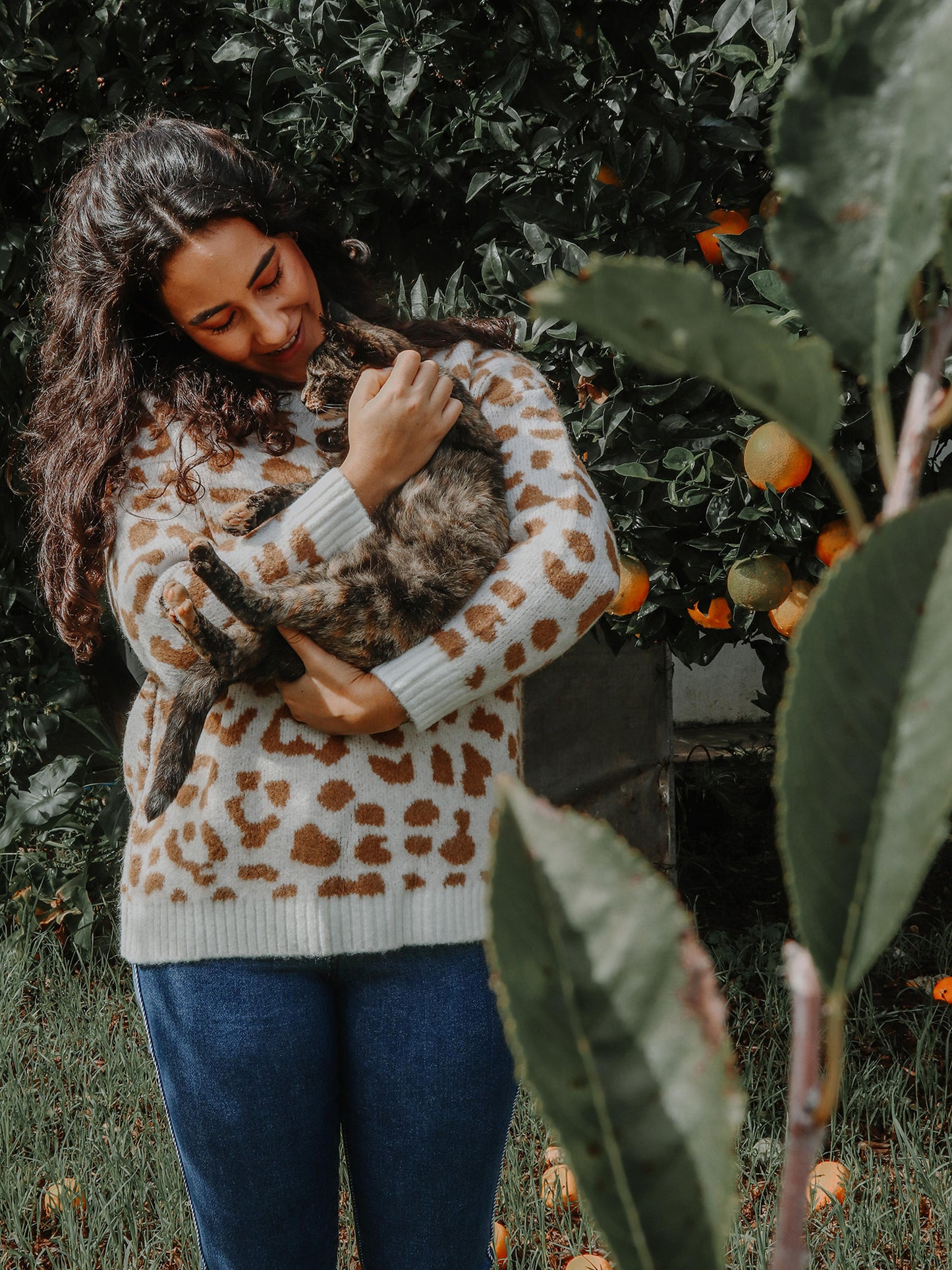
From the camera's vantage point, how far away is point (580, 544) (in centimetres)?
142

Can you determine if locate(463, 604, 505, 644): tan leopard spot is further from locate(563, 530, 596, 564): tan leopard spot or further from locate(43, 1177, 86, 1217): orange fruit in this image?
locate(43, 1177, 86, 1217): orange fruit

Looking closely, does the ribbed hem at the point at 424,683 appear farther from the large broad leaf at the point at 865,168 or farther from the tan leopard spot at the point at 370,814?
the large broad leaf at the point at 865,168

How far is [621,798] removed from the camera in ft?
10.5

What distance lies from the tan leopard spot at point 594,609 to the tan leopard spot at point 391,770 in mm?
305

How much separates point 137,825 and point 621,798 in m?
1.94

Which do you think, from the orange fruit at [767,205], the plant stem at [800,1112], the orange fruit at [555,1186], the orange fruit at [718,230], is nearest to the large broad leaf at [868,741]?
the plant stem at [800,1112]

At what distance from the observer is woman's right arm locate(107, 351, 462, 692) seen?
55.7 inches

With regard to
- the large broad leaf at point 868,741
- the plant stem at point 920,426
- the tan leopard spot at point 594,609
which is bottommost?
the tan leopard spot at point 594,609

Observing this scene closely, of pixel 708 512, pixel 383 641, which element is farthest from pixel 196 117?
pixel 383 641

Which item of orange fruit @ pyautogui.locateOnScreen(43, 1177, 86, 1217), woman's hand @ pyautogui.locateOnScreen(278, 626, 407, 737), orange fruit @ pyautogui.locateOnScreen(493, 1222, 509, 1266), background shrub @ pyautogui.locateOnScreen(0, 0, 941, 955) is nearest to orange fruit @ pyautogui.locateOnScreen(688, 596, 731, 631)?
background shrub @ pyautogui.locateOnScreen(0, 0, 941, 955)

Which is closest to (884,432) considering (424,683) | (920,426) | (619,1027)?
(920,426)

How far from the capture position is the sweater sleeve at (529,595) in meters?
1.39

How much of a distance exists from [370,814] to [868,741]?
120cm

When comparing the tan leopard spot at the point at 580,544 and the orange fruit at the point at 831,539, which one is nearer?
the tan leopard spot at the point at 580,544
